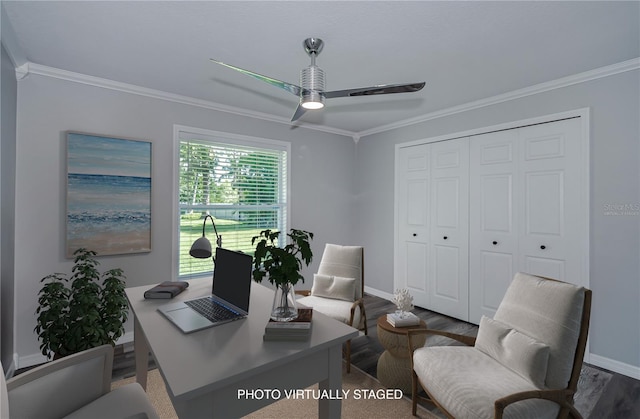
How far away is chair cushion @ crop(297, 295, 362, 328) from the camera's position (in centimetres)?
272

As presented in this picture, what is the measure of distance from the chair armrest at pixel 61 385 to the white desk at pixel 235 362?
10.6 inches

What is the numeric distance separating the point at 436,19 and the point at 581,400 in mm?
2917

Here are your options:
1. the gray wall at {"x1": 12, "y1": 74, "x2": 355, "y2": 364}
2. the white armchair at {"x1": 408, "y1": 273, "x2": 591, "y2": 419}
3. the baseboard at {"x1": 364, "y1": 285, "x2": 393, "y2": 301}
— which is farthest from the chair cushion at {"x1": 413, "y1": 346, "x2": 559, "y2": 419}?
the gray wall at {"x1": 12, "y1": 74, "x2": 355, "y2": 364}

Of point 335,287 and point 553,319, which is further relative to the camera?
point 335,287

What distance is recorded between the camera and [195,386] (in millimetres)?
1016

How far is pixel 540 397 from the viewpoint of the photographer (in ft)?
4.91

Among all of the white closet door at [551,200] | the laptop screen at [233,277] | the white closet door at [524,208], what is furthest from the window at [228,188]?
the white closet door at [551,200]

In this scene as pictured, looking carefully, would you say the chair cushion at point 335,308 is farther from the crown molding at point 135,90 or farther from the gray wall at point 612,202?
the crown molding at point 135,90

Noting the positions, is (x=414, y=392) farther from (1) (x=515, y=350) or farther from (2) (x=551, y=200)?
(2) (x=551, y=200)

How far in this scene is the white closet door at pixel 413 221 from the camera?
4.23m

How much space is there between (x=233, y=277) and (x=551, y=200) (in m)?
3.12

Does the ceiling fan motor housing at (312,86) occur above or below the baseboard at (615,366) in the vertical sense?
above

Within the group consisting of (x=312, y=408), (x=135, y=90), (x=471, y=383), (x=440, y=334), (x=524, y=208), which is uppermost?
(x=135, y=90)

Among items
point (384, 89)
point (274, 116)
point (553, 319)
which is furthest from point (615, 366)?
point (274, 116)
